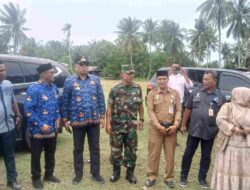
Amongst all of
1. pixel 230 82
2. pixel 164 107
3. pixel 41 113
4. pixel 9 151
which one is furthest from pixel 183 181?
pixel 230 82

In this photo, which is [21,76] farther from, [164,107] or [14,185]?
[164,107]

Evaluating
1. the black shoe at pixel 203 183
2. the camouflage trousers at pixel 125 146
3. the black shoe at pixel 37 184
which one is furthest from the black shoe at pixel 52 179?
the black shoe at pixel 203 183

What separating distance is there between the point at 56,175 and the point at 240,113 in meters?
2.91

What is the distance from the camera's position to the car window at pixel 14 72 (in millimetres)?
6867

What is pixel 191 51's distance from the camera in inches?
2559

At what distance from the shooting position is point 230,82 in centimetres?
936

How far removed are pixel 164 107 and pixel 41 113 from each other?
1.70m

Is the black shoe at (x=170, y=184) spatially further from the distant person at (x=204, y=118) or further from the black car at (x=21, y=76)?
the black car at (x=21, y=76)

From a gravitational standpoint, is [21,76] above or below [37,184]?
above

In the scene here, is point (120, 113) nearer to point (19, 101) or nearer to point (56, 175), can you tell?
point (56, 175)

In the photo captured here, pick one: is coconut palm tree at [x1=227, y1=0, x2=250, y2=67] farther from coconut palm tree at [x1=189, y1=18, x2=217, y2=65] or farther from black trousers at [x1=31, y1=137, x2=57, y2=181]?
black trousers at [x1=31, y1=137, x2=57, y2=181]

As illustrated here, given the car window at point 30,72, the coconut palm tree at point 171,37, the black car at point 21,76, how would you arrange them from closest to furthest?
the black car at point 21,76, the car window at point 30,72, the coconut palm tree at point 171,37

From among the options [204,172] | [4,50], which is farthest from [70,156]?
[4,50]

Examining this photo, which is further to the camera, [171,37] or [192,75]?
[171,37]
